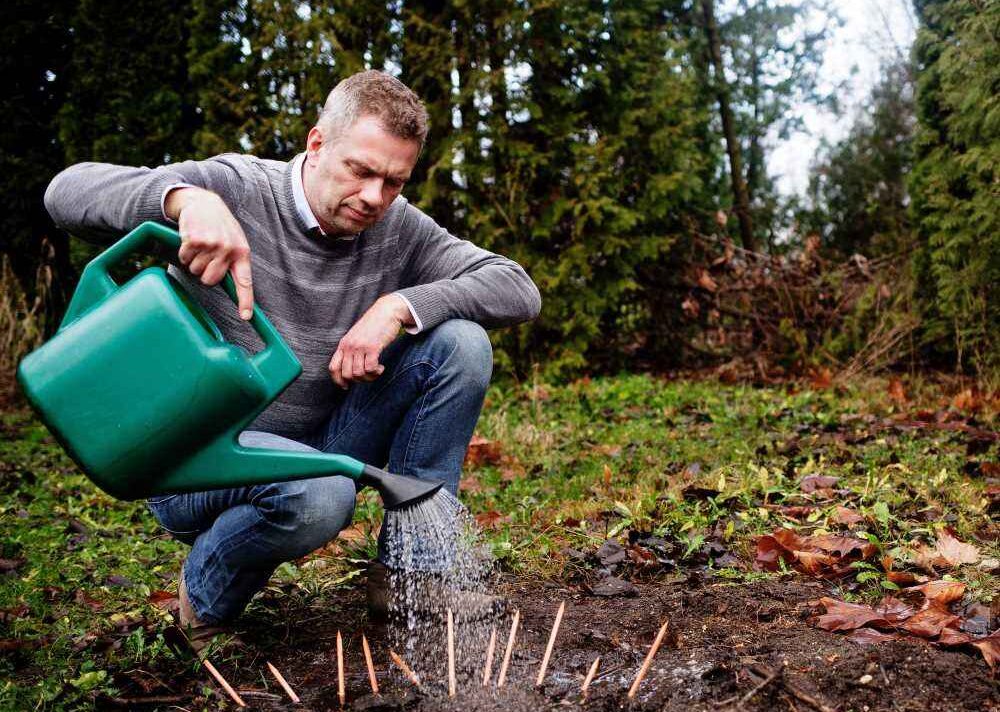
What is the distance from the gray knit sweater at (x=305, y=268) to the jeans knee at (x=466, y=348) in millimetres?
34

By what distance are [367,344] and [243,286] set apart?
42 centimetres

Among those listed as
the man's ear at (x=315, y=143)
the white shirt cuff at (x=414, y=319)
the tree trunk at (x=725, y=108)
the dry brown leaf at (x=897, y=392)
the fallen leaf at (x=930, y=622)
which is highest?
the tree trunk at (x=725, y=108)

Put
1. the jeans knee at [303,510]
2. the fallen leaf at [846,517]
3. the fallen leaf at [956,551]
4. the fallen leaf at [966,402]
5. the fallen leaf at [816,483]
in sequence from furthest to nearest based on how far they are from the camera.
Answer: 1. the fallen leaf at [966,402]
2. the fallen leaf at [816,483]
3. the fallen leaf at [846,517]
4. the fallen leaf at [956,551]
5. the jeans knee at [303,510]

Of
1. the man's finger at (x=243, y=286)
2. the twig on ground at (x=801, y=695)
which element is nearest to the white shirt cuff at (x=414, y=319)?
the man's finger at (x=243, y=286)

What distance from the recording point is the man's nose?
6.45ft

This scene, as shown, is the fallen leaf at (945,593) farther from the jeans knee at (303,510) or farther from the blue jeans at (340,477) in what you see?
the jeans knee at (303,510)

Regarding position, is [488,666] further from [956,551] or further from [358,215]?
[956,551]

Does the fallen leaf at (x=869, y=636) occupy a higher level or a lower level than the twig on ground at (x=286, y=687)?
lower

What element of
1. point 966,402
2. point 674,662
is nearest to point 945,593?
point 674,662

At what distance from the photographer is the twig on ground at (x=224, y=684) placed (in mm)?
1719

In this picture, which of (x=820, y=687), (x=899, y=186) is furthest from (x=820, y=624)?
(x=899, y=186)

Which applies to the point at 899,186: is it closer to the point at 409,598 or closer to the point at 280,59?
the point at 280,59

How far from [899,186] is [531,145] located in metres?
7.52

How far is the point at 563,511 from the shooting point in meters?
2.93
